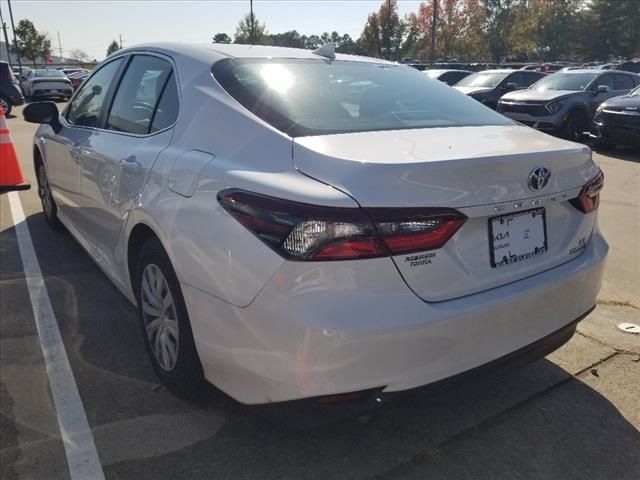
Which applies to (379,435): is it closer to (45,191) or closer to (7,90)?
(45,191)

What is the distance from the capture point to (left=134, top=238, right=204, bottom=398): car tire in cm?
253

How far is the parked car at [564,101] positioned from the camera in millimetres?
12336

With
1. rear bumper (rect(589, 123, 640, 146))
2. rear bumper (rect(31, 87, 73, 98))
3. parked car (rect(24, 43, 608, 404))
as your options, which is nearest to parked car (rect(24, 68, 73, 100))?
rear bumper (rect(31, 87, 73, 98))

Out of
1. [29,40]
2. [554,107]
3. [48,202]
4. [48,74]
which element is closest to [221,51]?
[48,202]

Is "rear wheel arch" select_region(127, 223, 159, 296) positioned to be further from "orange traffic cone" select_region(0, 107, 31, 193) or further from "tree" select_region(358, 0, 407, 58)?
"tree" select_region(358, 0, 407, 58)

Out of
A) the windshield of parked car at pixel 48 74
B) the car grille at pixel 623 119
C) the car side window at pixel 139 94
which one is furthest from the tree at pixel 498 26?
the car side window at pixel 139 94

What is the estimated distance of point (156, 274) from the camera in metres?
2.73

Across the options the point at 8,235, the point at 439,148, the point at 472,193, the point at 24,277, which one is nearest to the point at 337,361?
the point at 472,193

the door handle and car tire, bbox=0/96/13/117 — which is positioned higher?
the door handle

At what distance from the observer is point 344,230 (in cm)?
190

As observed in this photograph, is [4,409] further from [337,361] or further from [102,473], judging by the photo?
[337,361]

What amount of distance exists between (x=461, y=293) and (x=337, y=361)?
526 mm

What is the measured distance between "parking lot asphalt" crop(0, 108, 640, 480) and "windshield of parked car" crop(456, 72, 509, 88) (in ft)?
43.4

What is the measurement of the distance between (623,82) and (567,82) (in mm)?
1766
